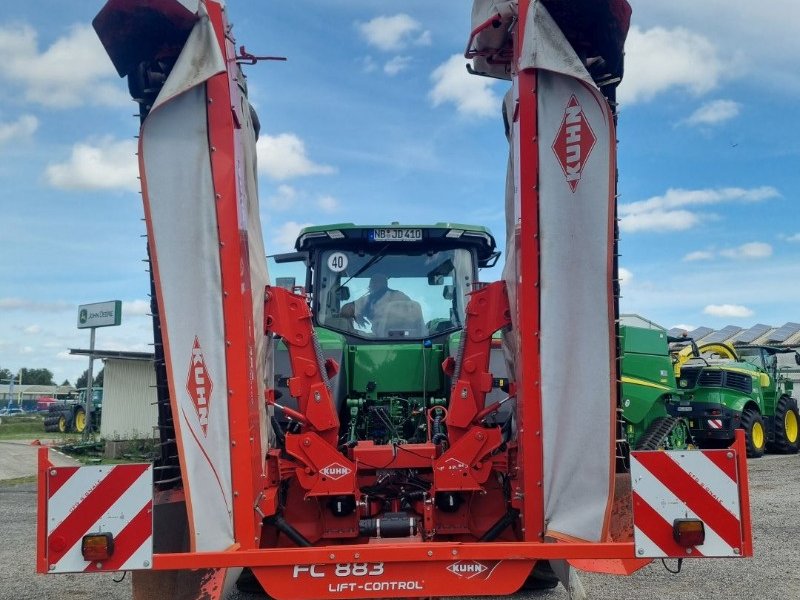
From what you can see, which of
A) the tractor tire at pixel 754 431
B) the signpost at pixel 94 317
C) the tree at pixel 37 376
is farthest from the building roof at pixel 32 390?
the tractor tire at pixel 754 431

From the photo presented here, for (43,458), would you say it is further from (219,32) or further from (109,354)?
(109,354)

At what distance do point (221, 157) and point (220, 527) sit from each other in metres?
1.73

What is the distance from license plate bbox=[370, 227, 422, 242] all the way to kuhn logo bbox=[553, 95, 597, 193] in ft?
6.63

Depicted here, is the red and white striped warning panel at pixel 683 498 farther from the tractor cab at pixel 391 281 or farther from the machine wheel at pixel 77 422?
the machine wheel at pixel 77 422

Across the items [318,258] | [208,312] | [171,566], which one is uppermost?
[318,258]

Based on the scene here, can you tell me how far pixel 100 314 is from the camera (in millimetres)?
18906

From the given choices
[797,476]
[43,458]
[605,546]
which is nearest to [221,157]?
[43,458]

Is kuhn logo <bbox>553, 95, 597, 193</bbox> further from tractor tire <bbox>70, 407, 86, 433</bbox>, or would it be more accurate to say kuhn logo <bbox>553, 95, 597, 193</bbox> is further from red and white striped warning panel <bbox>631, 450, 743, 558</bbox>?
tractor tire <bbox>70, 407, 86, 433</bbox>

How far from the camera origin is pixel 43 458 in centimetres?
322

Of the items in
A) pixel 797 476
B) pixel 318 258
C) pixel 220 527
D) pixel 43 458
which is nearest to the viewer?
pixel 43 458

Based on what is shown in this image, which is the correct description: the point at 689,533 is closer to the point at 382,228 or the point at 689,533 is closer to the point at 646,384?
the point at 382,228

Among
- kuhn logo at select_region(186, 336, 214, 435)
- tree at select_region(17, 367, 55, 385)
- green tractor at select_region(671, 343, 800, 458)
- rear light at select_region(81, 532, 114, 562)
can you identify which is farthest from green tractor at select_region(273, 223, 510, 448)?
tree at select_region(17, 367, 55, 385)

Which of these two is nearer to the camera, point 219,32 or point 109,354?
point 219,32

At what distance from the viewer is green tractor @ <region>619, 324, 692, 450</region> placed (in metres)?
11.9
